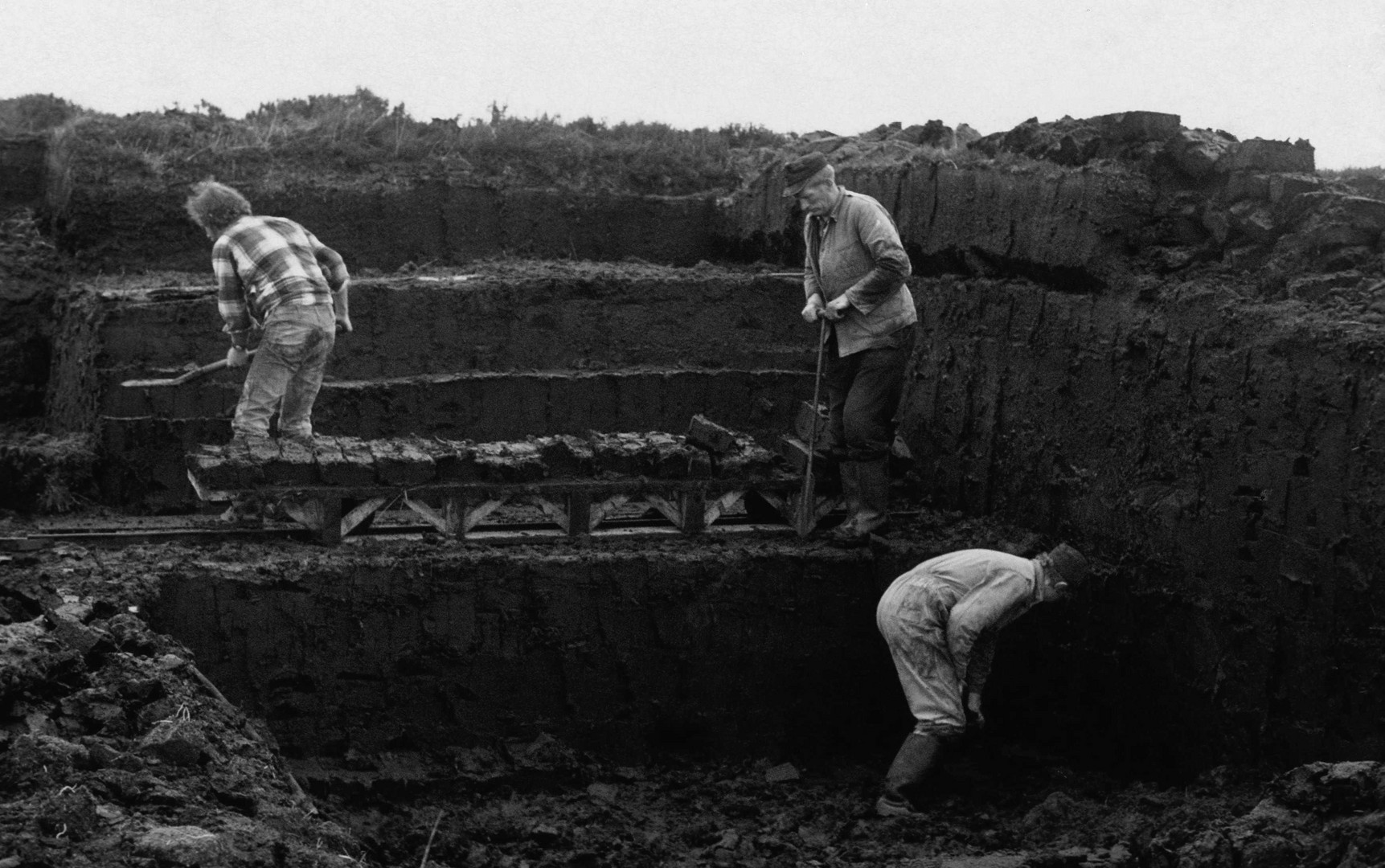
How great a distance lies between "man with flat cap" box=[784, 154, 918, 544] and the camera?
8.55 metres

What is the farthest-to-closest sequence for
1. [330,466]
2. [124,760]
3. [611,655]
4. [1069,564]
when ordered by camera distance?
[611,655], [330,466], [1069,564], [124,760]

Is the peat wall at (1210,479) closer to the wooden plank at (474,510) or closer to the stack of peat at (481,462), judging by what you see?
the stack of peat at (481,462)

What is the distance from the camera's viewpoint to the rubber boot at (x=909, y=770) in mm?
7645

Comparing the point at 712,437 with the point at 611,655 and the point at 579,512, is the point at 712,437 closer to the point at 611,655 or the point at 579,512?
the point at 579,512

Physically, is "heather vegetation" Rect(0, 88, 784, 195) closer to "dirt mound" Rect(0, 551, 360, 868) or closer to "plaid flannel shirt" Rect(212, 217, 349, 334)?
"plaid flannel shirt" Rect(212, 217, 349, 334)

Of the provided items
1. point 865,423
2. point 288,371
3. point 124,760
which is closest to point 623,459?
point 865,423

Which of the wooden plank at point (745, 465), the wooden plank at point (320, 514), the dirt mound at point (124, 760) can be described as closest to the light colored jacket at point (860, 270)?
the wooden plank at point (745, 465)

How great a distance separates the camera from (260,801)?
572 cm

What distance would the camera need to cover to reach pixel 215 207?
916 centimetres

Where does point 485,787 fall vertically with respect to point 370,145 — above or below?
below

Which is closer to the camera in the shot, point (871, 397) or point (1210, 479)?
point (1210, 479)

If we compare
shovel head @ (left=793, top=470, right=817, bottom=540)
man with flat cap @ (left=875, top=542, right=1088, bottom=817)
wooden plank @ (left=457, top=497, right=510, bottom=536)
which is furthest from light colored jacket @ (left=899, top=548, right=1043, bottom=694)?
wooden plank @ (left=457, top=497, right=510, bottom=536)

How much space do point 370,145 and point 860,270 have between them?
7.25 metres

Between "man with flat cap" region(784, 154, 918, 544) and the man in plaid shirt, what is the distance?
2798 mm
